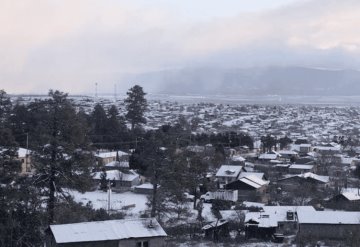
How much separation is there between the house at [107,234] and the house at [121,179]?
13.5 meters

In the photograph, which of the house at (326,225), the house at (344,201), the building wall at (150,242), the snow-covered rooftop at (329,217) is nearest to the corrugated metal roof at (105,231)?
the building wall at (150,242)

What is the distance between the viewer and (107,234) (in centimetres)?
1530

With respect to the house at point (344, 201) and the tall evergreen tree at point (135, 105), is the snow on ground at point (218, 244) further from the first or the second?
the tall evergreen tree at point (135, 105)

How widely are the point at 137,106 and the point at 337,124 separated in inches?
1992

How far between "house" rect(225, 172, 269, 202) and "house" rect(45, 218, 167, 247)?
537 inches

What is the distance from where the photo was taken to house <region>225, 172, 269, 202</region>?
28.9m

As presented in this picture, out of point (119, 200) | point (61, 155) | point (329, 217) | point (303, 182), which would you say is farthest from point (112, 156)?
point (61, 155)

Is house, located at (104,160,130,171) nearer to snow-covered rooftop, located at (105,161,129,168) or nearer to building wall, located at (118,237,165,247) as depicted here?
snow-covered rooftop, located at (105,161,129,168)

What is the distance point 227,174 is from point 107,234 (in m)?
18.1

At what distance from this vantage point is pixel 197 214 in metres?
23.6

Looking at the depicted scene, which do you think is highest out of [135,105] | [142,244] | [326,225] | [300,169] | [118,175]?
[135,105]

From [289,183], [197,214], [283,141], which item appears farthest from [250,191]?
Answer: [283,141]

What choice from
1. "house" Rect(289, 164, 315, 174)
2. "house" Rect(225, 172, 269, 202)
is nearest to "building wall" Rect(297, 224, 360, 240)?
"house" Rect(225, 172, 269, 202)

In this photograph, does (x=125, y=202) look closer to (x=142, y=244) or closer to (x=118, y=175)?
(x=118, y=175)
